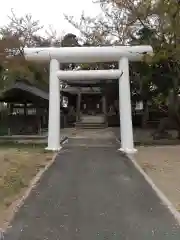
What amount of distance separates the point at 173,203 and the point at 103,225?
84.1 inches

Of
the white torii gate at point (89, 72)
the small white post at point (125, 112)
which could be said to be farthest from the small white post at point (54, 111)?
the small white post at point (125, 112)

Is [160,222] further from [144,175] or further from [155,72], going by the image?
[155,72]

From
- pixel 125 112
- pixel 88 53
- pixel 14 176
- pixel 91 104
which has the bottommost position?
pixel 14 176

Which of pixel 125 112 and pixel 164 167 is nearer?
pixel 164 167

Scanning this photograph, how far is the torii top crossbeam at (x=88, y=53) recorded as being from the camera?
62.6 ft

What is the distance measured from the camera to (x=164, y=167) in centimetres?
1322

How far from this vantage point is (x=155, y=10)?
19891 millimetres

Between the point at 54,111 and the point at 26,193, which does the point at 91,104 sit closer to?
the point at 54,111

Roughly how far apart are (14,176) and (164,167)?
4.99 m

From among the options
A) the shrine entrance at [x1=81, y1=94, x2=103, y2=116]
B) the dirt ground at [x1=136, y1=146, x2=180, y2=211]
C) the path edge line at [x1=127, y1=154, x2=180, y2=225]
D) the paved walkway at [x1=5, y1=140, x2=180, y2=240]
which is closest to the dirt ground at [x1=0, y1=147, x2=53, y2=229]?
the paved walkway at [x1=5, y1=140, x2=180, y2=240]

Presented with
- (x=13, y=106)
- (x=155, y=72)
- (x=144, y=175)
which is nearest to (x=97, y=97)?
(x=13, y=106)

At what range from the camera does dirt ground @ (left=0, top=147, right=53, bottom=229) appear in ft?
25.0

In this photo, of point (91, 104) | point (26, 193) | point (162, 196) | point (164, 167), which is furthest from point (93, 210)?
point (91, 104)

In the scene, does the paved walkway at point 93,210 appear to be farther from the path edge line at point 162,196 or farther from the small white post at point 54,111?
the small white post at point 54,111
